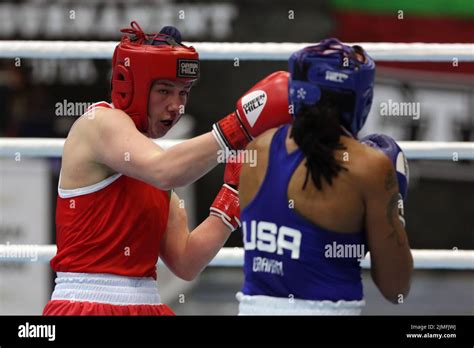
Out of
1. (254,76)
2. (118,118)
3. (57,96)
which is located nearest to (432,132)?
(254,76)

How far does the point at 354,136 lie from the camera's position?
258 centimetres

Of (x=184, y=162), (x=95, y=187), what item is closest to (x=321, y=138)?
(x=184, y=162)

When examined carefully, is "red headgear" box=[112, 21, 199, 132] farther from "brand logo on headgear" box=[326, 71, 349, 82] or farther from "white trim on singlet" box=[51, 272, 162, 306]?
"brand logo on headgear" box=[326, 71, 349, 82]

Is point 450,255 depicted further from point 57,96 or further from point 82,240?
point 57,96

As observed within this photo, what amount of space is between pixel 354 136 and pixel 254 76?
4044 mm

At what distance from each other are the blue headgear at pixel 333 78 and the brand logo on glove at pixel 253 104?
165 mm

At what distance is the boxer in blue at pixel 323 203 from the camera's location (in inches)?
98.3

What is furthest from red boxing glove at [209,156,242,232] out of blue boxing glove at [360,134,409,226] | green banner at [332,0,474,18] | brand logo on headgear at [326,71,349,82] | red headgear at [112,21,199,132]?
green banner at [332,0,474,18]

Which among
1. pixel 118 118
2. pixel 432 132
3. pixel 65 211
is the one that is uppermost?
pixel 118 118

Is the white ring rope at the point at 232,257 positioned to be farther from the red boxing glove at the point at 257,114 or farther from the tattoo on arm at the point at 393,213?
the tattoo on arm at the point at 393,213

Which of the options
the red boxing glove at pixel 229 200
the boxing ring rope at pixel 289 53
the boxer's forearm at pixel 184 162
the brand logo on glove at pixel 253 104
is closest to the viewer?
the brand logo on glove at pixel 253 104

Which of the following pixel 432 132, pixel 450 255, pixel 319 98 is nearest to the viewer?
pixel 319 98

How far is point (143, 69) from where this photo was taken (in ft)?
10.2
